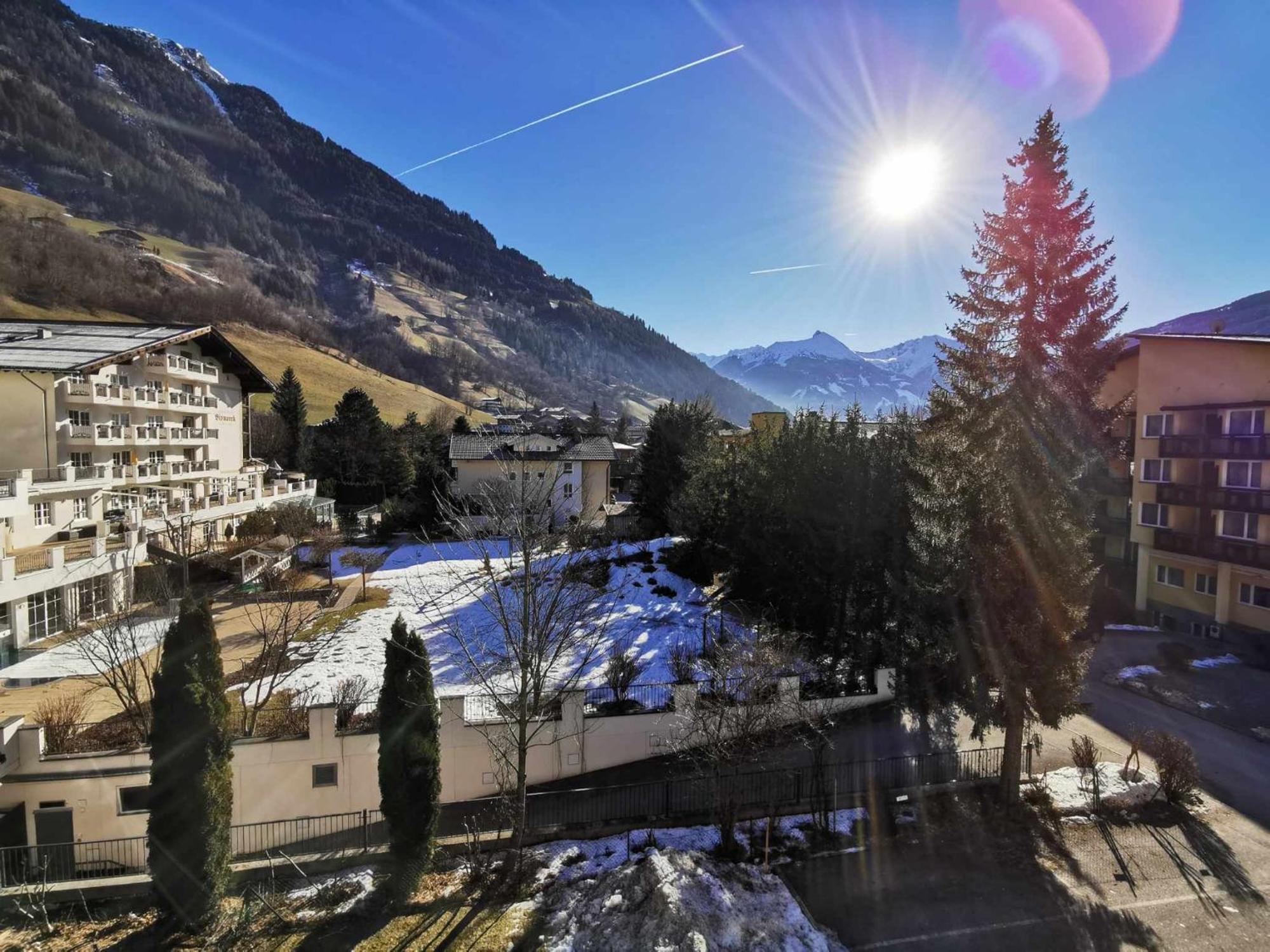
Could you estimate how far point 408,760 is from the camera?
9898 millimetres

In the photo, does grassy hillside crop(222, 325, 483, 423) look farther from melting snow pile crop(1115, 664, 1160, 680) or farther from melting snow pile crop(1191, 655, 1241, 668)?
melting snow pile crop(1191, 655, 1241, 668)

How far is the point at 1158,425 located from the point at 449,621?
105ft

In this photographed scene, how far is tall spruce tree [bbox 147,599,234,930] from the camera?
29.9ft

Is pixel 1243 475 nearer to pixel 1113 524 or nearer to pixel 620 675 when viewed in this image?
pixel 1113 524

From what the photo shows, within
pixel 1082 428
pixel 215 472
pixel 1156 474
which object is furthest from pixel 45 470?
pixel 1156 474

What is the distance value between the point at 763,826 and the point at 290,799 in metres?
10.0

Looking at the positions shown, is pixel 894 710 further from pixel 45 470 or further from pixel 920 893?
pixel 45 470

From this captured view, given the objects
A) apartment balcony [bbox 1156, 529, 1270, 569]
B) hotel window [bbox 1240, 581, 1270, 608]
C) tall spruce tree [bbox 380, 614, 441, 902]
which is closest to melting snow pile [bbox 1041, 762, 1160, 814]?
tall spruce tree [bbox 380, 614, 441, 902]

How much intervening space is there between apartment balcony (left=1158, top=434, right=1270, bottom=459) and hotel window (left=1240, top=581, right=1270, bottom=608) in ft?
17.0

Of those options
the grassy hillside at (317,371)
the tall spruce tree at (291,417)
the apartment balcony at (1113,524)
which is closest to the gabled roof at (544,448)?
the tall spruce tree at (291,417)

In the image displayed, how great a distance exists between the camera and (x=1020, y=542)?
1200cm

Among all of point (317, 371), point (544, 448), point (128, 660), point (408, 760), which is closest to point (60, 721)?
point (128, 660)

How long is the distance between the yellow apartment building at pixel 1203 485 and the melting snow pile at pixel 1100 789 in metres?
15.1

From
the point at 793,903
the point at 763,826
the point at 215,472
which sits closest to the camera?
the point at 793,903
